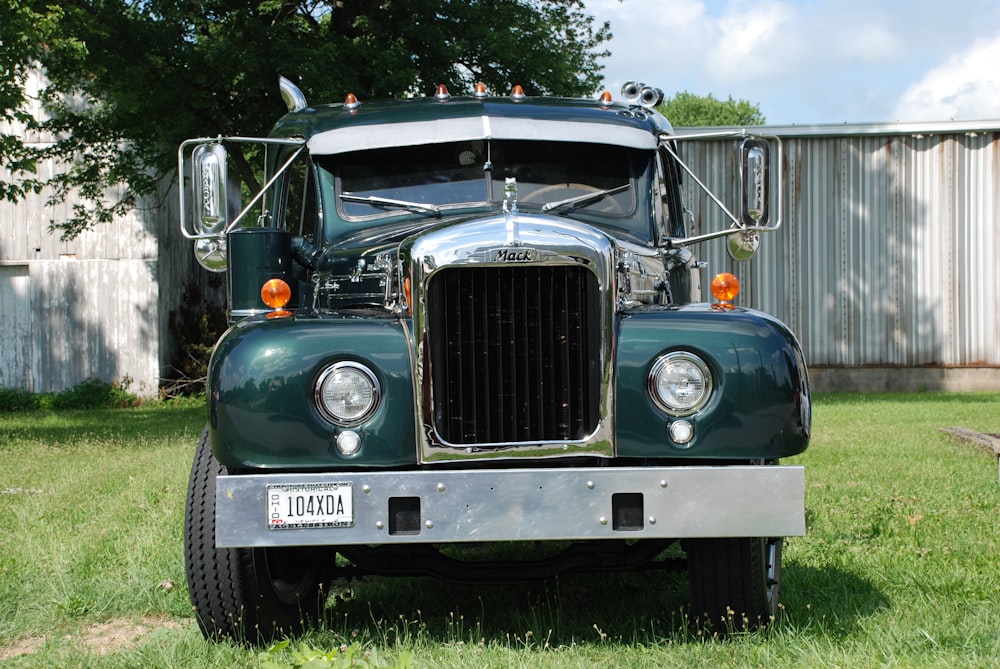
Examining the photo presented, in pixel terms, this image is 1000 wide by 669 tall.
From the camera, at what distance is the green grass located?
4.12 metres

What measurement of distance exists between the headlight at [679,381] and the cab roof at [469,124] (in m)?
1.82

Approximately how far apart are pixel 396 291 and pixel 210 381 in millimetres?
949

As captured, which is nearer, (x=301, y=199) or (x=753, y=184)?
(x=753, y=184)

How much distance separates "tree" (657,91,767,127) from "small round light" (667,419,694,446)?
6418cm

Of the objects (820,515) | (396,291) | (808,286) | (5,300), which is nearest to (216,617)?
(396,291)

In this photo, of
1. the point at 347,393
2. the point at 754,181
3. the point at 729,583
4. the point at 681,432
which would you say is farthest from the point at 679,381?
the point at 754,181

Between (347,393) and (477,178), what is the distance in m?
1.79

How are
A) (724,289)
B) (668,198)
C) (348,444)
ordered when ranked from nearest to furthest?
(348,444) < (724,289) < (668,198)

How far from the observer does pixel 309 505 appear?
3.84m

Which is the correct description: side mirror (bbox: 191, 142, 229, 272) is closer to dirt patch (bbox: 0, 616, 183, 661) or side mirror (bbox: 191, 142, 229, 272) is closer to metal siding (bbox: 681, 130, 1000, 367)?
dirt patch (bbox: 0, 616, 183, 661)

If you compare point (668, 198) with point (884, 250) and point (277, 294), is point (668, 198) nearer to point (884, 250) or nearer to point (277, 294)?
point (277, 294)

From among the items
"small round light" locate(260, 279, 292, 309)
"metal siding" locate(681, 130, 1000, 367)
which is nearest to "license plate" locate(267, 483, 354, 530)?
"small round light" locate(260, 279, 292, 309)

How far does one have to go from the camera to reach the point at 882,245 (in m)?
19.2

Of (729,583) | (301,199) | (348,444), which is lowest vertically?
(729,583)
